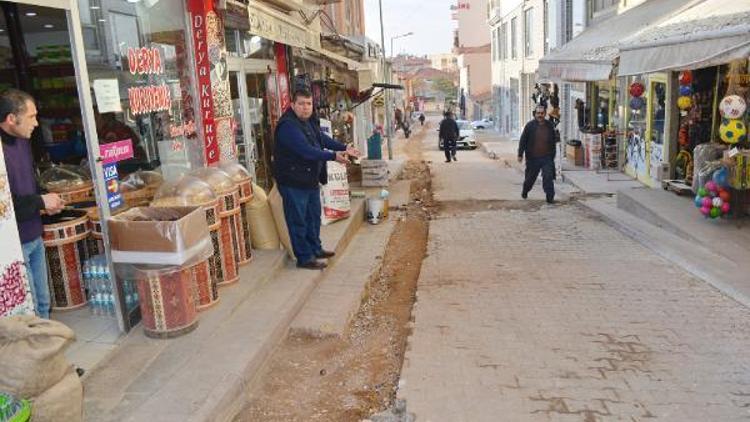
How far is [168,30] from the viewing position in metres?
6.02

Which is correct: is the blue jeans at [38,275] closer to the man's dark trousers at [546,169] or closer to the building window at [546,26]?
the man's dark trousers at [546,169]

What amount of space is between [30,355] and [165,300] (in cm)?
139

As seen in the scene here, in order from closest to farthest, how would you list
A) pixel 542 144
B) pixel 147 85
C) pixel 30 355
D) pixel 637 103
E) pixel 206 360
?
pixel 30 355 < pixel 206 360 < pixel 147 85 < pixel 542 144 < pixel 637 103

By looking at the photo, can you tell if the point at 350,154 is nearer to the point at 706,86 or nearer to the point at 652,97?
the point at 706,86

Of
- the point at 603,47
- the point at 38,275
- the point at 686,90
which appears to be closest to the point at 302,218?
the point at 38,275

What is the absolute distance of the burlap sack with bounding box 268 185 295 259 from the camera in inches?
246

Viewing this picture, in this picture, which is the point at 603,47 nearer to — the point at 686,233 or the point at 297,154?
the point at 686,233

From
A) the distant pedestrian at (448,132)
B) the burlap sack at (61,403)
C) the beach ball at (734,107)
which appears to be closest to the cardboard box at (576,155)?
the distant pedestrian at (448,132)

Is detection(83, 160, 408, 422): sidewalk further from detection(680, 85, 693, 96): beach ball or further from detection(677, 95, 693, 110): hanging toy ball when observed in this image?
detection(680, 85, 693, 96): beach ball

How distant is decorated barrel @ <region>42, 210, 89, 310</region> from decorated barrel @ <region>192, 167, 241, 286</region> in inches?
39.8

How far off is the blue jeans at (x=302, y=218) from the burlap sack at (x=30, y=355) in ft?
10.1

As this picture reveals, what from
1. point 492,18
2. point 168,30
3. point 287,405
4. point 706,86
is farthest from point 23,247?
point 492,18

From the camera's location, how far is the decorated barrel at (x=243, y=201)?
5793mm

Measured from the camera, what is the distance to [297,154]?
577 cm
